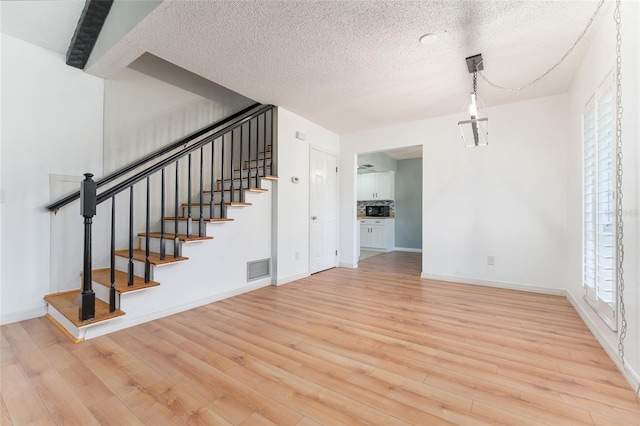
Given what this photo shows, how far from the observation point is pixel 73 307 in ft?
7.98

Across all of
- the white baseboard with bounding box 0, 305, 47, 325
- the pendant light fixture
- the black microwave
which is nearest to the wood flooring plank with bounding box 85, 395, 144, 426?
the white baseboard with bounding box 0, 305, 47, 325

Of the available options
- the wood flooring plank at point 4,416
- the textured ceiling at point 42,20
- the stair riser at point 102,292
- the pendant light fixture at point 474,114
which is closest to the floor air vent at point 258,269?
the stair riser at point 102,292

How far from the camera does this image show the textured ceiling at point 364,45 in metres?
1.99

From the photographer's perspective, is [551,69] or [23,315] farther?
[551,69]

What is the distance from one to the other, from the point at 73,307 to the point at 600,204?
4.33 meters

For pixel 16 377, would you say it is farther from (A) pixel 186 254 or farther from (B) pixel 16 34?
(B) pixel 16 34

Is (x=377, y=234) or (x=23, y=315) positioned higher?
(x=377, y=234)

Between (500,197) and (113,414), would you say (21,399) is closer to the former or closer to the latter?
(113,414)

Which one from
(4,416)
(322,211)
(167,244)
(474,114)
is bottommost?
(4,416)

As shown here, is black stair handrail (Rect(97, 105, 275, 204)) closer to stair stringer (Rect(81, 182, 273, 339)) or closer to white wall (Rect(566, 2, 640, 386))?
stair stringer (Rect(81, 182, 273, 339))

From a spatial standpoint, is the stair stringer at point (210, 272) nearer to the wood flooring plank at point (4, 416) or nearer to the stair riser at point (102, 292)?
the stair riser at point (102, 292)

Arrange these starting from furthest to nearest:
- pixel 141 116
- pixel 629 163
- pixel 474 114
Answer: pixel 141 116 → pixel 474 114 → pixel 629 163

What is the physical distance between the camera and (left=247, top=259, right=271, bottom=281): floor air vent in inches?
142

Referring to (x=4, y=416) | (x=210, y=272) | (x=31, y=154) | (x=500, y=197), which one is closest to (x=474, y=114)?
(x=500, y=197)
